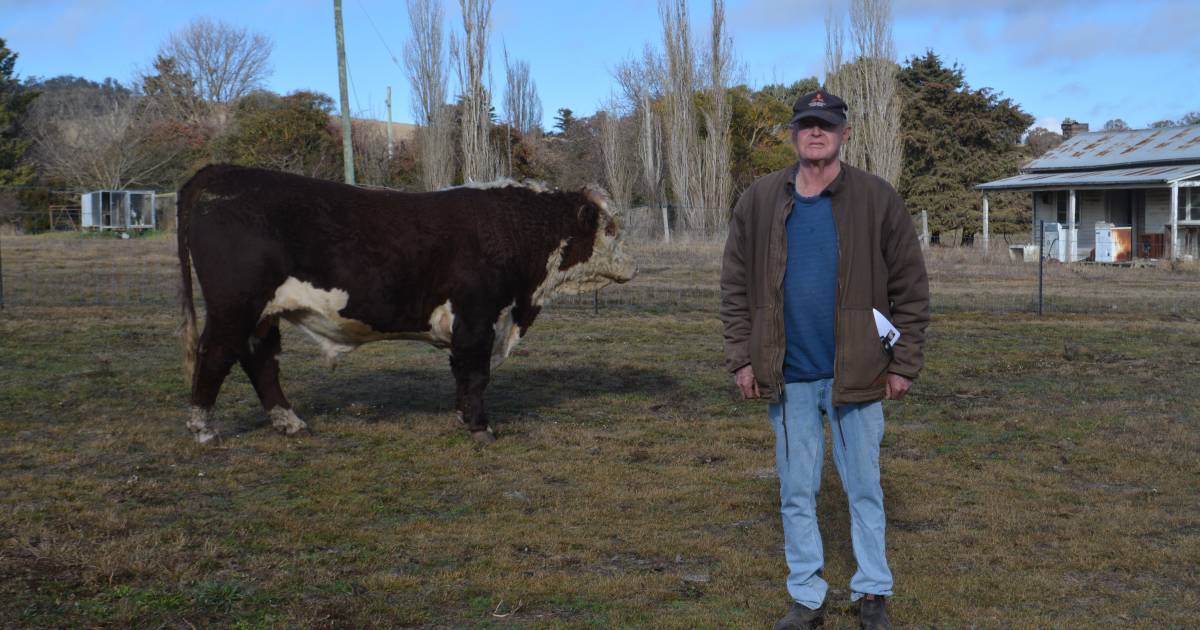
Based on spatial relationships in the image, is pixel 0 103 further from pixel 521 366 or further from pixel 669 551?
pixel 669 551

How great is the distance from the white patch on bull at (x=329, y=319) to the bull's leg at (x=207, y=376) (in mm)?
327

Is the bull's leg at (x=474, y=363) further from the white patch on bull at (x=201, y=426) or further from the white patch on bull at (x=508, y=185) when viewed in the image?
the white patch on bull at (x=201, y=426)

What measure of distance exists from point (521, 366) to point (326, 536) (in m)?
5.65

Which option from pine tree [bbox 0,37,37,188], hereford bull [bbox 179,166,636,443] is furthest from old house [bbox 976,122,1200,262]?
pine tree [bbox 0,37,37,188]

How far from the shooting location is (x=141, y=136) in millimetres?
47000

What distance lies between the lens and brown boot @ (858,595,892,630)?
156 inches

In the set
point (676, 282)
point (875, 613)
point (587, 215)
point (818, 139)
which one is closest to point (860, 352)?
point (818, 139)

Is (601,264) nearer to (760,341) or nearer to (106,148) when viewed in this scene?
(760,341)

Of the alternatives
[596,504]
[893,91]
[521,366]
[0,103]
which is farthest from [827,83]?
[0,103]

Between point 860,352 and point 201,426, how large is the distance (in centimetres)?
487

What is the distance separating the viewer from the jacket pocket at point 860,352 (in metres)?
3.88

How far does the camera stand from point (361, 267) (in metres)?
7.26

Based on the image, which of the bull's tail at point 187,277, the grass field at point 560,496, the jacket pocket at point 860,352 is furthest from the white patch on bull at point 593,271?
the jacket pocket at point 860,352

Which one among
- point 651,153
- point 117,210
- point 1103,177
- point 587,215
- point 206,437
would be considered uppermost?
point 651,153
